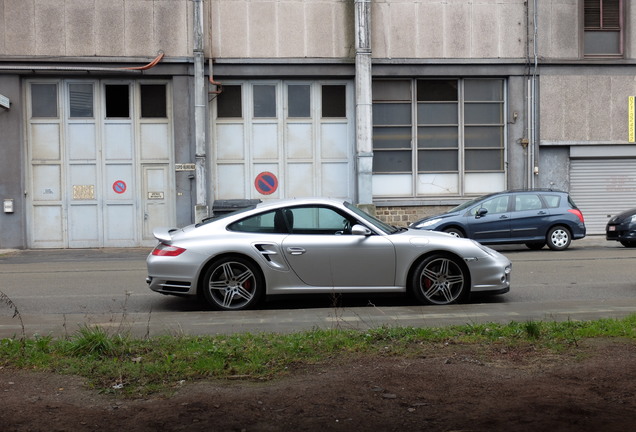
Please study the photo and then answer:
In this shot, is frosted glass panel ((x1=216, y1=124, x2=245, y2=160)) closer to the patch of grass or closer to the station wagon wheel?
the station wagon wheel

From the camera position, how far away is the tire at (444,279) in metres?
9.34

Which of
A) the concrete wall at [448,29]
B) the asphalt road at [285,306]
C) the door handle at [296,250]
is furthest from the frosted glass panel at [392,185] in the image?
the door handle at [296,250]

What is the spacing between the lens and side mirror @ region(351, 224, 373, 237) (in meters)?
9.27

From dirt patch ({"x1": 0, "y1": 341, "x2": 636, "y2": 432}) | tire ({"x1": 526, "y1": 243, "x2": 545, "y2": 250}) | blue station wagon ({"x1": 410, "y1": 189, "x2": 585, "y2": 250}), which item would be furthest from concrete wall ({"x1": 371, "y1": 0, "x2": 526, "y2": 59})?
dirt patch ({"x1": 0, "y1": 341, "x2": 636, "y2": 432})

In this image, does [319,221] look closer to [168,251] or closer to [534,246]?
[168,251]

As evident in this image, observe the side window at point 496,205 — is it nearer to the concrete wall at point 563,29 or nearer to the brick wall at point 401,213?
the brick wall at point 401,213

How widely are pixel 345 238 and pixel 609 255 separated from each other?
9127mm

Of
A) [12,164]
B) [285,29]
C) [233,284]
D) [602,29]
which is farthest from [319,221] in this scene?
[602,29]

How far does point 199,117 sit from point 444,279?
14566 mm

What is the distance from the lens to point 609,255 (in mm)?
16297

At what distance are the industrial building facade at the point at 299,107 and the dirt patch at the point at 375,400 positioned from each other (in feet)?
56.1

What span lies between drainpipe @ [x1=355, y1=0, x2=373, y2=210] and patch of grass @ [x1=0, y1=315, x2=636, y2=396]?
51.9 feet

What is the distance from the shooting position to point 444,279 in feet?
30.8

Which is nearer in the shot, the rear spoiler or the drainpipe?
the rear spoiler
